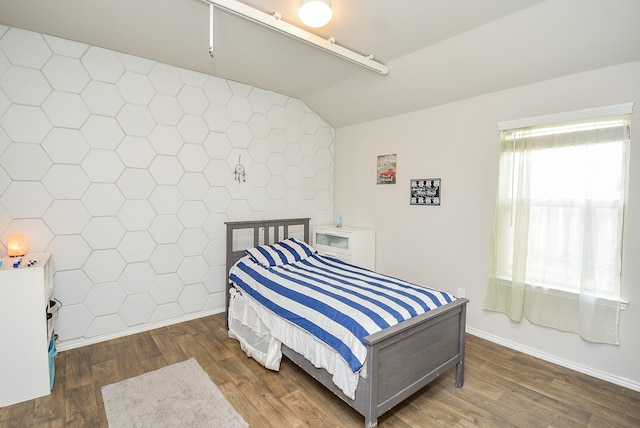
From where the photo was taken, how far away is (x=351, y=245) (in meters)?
3.90

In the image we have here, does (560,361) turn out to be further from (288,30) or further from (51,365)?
(51,365)

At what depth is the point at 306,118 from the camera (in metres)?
4.37

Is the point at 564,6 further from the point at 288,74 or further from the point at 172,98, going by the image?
the point at 172,98

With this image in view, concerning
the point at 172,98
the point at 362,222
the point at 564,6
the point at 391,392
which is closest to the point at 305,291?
the point at 391,392

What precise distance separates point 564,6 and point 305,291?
2657 mm

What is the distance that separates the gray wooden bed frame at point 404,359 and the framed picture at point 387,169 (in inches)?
77.2

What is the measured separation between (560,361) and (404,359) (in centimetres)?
171

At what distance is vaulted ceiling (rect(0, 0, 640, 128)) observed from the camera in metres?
2.20

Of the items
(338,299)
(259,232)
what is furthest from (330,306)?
(259,232)

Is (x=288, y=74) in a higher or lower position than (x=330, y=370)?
higher

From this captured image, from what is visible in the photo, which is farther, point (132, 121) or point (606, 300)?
point (132, 121)

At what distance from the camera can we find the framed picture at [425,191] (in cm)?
349

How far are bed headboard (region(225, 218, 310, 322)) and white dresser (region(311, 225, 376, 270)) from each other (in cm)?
31

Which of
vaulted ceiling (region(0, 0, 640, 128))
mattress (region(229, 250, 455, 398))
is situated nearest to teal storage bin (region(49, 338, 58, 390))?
mattress (region(229, 250, 455, 398))
